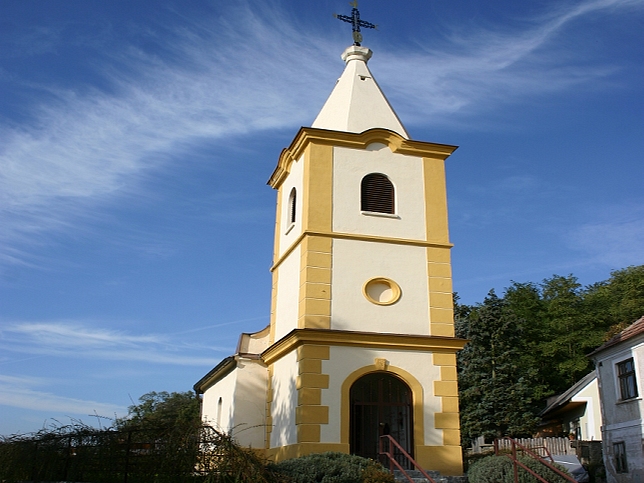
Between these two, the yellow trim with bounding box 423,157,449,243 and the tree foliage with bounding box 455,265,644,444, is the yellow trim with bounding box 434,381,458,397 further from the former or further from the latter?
the tree foliage with bounding box 455,265,644,444

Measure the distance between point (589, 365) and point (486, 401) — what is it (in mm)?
11346

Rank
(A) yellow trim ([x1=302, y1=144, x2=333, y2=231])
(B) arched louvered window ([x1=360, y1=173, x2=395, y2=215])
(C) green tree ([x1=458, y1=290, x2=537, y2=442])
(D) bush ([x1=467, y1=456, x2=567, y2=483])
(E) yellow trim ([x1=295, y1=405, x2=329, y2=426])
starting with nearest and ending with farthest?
1. (D) bush ([x1=467, y1=456, x2=567, y2=483])
2. (E) yellow trim ([x1=295, y1=405, x2=329, y2=426])
3. (A) yellow trim ([x1=302, y1=144, x2=333, y2=231])
4. (B) arched louvered window ([x1=360, y1=173, x2=395, y2=215])
5. (C) green tree ([x1=458, y1=290, x2=537, y2=442])

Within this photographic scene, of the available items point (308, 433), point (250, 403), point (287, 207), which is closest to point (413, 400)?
point (308, 433)

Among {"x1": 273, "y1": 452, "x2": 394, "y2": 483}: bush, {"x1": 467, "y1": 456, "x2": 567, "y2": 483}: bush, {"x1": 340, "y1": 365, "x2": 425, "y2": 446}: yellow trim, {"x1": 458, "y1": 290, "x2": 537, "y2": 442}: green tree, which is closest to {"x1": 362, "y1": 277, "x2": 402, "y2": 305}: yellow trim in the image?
{"x1": 340, "y1": 365, "x2": 425, "y2": 446}: yellow trim

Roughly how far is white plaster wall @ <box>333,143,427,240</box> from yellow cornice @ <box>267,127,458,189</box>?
178mm

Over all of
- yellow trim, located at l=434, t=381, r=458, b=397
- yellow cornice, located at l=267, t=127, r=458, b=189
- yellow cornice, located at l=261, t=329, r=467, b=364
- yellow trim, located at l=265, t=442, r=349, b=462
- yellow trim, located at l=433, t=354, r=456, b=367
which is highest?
yellow cornice, located at l=267, t=127, r=458, b=189

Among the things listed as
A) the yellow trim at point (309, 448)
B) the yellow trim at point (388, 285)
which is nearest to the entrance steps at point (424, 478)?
the yellow trim at point (309, 448)

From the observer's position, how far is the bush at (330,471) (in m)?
13.3

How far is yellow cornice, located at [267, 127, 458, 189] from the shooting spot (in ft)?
67.5

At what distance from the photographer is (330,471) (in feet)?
44.4

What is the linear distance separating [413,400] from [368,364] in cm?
149

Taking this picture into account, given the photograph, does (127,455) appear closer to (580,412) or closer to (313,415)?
(313,415)

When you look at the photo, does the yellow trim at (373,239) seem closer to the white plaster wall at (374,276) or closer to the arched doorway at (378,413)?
the white plaster wall at (374,276)

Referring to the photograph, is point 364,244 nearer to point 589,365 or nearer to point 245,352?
point 245,352
